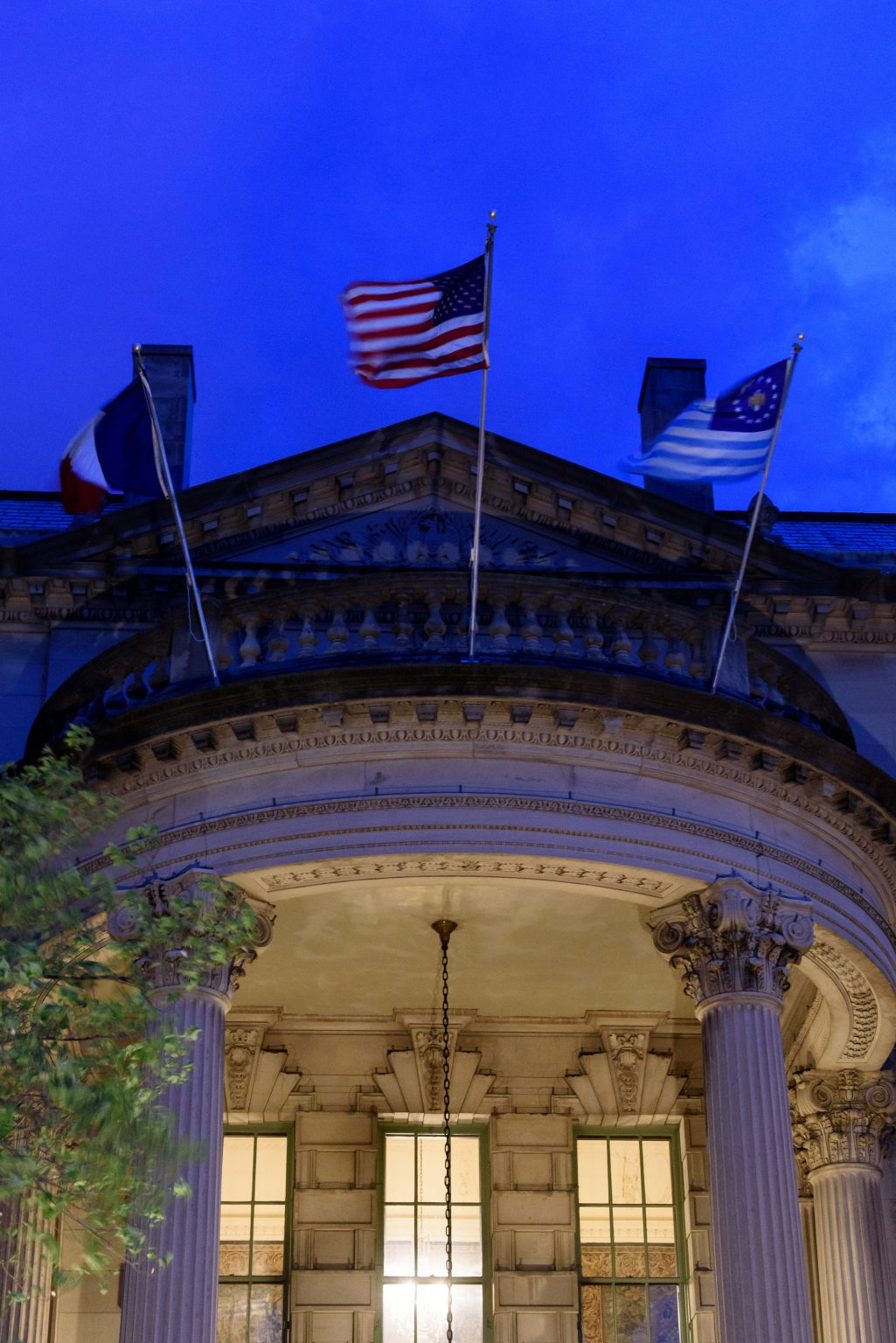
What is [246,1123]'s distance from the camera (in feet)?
77.5

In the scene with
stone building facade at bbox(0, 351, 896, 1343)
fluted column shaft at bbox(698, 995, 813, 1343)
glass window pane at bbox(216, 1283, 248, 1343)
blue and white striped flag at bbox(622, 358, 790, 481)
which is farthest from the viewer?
glass window pane at bbox(216, 1283, 248, 1343)

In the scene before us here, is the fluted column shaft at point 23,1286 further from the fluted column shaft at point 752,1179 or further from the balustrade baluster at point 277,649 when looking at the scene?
the fluted column shaft at point 752,1179

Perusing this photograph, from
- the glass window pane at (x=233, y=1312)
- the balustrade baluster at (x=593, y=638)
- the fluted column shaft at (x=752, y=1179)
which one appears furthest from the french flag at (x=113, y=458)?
the glass window pane at (x=233, y=1312)

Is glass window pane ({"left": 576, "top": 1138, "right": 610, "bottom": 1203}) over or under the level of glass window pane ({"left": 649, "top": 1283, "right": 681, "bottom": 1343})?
over

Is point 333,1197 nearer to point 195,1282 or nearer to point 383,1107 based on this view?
point 383,1107

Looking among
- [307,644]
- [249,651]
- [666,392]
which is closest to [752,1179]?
[307,644]

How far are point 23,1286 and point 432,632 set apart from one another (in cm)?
768

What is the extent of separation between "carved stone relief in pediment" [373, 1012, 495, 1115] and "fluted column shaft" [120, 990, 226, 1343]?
5.90 meters

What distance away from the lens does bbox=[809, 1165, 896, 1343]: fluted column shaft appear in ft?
70.0

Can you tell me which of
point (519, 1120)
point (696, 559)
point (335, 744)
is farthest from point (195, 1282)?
point (696, 559)

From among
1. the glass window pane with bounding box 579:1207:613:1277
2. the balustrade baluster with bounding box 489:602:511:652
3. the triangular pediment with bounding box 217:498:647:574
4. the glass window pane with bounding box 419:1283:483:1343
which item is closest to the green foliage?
the balustrade baluster with bounding box 489:602:511:652

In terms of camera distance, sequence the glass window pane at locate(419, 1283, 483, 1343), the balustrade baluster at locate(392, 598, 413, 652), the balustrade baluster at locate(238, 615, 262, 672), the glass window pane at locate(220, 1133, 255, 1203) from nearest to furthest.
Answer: the balustrade baluster at locate(238, 615, 262, 672) → the balustrade baluster at locate(392, 598, 413, 652) → the glass window pane at locate(419, 1283, 483, 1343) → the glass window pane at locate(220, 1133, 255, 1203)

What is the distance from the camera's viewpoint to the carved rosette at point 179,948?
716 inches

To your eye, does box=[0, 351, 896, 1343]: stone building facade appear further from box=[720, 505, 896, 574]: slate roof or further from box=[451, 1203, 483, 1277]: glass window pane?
box=[720, 505, 896, 574]: slate roof
